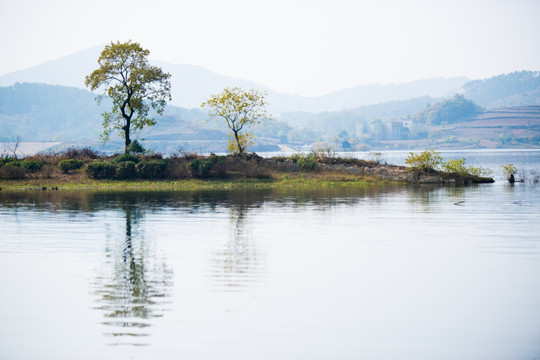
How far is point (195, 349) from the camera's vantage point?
396 inches

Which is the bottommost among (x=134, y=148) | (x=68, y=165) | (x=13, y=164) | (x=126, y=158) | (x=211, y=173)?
(x=211, y=173)

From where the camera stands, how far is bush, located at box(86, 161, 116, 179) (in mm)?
54469

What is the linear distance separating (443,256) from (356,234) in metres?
4.81

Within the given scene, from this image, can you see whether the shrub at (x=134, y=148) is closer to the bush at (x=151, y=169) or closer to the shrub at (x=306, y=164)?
the bush at (x=151, y=169)

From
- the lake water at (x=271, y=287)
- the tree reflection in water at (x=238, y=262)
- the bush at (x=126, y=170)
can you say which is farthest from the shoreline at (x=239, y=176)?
the tree reflection in water at (x=238, y=262)

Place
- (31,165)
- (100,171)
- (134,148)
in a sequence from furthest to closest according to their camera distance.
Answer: (134,148)
(31,165)
(100,171)

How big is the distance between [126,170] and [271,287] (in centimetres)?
4241

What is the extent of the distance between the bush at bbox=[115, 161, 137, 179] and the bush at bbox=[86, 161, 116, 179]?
551 mm

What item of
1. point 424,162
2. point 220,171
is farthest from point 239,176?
point 424,162

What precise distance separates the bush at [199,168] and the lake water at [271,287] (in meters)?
A: 27.1

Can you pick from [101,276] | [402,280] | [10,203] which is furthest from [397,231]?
[10,203]

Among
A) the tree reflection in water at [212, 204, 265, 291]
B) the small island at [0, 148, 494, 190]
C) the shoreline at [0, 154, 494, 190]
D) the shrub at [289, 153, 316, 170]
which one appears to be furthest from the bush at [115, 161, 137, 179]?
the tree reflection in water at [212, 204, 265, 291]

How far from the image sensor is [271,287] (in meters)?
14.1

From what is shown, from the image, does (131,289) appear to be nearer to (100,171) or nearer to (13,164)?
(100,171)
